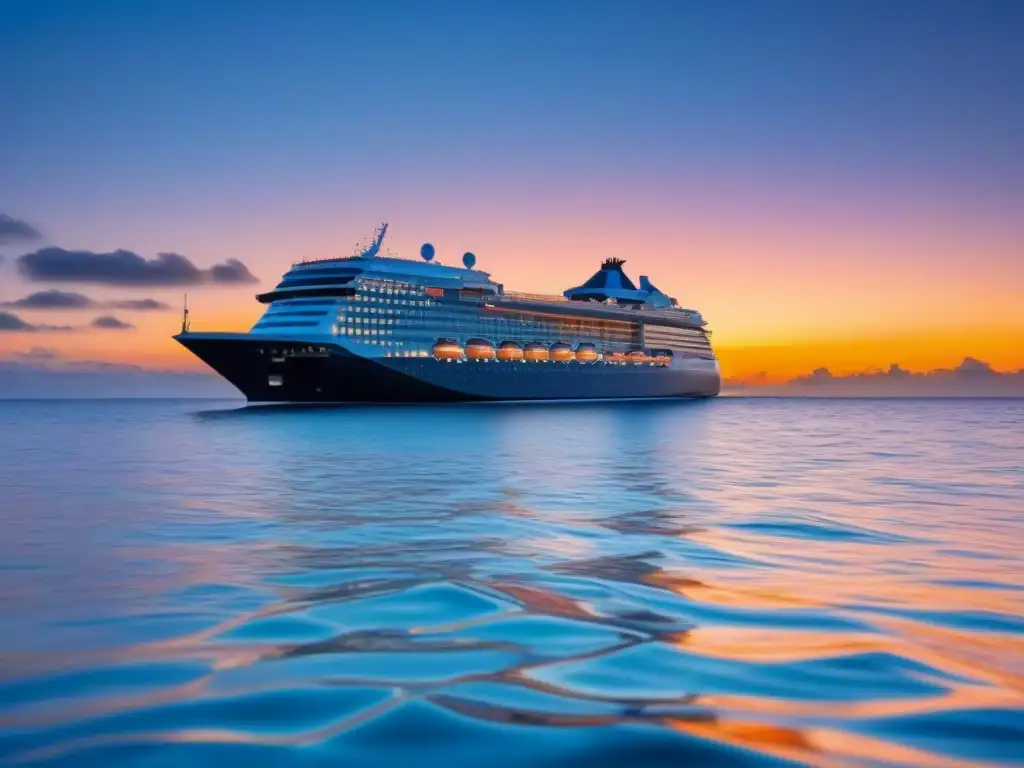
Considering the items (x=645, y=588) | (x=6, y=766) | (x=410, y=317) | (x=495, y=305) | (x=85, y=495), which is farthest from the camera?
(x=495, y=305)

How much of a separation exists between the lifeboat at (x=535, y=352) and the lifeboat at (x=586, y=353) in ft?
21.2

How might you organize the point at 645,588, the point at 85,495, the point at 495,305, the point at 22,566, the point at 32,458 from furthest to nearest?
1. the point at 495,305
2. the point at 32,458
3. the point at 85,495
4. the point at 22,566
5. the point at 645,588

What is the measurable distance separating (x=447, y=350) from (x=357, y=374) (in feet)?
40.3

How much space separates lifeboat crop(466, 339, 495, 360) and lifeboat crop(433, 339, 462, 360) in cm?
138

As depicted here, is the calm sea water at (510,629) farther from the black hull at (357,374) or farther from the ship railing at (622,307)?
the ship railing at (622,307)

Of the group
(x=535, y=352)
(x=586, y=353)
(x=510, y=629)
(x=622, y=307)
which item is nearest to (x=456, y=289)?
(x=535, y=352)

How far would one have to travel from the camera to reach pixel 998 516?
17.2 m

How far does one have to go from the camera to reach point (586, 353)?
105625 mm

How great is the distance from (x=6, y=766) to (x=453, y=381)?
80.3 m

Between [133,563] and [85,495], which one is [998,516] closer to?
[133,563]

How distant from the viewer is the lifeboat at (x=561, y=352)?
3947 inches

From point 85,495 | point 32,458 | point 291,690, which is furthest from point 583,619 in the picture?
point 32,458

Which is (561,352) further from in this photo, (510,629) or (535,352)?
(510,629)

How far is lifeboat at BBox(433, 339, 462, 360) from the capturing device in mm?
84000
